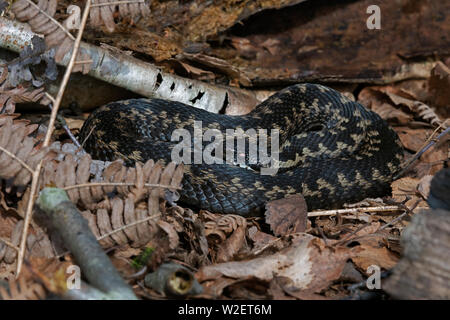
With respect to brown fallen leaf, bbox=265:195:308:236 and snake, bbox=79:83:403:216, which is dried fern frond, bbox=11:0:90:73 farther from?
brown fallen leaf, bbox=265:195:308:236

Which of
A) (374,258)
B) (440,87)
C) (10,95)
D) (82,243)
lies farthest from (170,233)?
(440,87)

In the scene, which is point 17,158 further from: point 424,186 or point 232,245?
point 424,186

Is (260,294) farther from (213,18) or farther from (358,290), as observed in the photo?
(213,18)

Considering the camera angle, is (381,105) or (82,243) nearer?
(82,243)

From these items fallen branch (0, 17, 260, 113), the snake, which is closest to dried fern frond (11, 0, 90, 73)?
the snake

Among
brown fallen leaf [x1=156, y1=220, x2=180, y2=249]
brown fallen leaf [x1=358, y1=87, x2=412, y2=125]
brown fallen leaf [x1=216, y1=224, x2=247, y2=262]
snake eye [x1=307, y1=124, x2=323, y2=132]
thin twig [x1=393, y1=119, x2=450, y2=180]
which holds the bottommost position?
brown fallen leaf [x1=216, y1=224, x2=247, y2=262]
